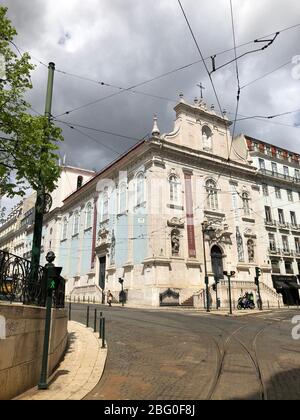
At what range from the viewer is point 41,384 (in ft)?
21.5

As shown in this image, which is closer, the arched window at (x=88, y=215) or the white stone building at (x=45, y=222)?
the arched window at (x=88, y=215)

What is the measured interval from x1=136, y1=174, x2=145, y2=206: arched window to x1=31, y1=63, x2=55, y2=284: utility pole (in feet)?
73.1

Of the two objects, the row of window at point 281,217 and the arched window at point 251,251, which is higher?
the row of window at point 281,217

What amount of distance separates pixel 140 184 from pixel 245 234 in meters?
12.7

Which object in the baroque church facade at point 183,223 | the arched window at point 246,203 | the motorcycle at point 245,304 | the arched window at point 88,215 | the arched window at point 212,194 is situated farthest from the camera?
the arched window at point 88,215

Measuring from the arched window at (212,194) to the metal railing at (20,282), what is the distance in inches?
1142

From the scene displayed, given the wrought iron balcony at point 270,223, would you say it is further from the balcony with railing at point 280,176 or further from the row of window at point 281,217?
the balcony with railing at point 280,176

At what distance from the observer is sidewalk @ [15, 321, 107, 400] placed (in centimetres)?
625

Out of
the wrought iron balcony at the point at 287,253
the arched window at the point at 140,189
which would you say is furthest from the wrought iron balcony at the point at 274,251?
the arched window at the point at 140,189

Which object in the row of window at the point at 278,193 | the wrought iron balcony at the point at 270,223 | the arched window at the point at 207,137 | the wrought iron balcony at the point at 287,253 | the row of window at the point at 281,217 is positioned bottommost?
the wrought iron balcony at the point at 287,253

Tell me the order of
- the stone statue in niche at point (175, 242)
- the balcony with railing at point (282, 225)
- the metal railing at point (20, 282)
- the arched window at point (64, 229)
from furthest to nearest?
the arched window at point (64, 229) → the balcony with railing at point (282, 225) → the stone statue in niche at point (175, 242) → the metal railing at point (20, 282)

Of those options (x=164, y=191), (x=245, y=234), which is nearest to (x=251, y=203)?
(x=245, y=234)

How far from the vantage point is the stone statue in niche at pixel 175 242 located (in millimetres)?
31500
